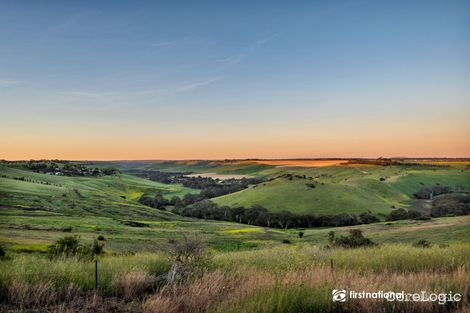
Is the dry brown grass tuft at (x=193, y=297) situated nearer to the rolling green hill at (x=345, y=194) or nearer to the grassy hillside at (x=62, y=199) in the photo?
the grassy hillside at (x=62, y=199)

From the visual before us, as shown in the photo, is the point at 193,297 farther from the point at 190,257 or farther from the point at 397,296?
the point at 397,296

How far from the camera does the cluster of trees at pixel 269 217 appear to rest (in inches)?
3214

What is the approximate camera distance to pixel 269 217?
9538 centimetres

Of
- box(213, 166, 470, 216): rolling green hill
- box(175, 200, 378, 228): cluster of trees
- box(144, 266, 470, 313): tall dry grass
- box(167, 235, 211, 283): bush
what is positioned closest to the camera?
box(144, 266, 470, 313): tall dry grass

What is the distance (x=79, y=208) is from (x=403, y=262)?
88.8 metres

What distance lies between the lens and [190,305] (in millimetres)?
7691

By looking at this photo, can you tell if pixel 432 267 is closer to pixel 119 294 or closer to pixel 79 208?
pixel 119 294

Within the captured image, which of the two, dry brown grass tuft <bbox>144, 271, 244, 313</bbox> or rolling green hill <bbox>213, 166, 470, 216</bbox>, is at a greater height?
dry brown grass tuft <bbox>144, 271, 244, 313</bbox>

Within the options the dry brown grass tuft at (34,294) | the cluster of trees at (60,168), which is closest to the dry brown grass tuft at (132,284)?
the dry brown grass tuft at (34,294)

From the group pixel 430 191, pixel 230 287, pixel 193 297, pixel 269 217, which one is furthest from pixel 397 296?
pixel 430 191

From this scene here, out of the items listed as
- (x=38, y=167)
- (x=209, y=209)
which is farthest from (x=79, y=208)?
(x=38, y=167)

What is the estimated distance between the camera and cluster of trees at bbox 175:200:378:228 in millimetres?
81625

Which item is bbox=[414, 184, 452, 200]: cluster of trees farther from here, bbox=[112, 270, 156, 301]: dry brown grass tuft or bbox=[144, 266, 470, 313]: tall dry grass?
bbox=[112, 270, 156, 301]: dry brown grass tuft

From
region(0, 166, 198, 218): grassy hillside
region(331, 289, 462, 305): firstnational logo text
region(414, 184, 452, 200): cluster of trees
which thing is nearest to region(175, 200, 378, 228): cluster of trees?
region(0, 166, 198, 218): grassy hillside
